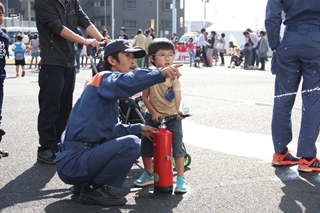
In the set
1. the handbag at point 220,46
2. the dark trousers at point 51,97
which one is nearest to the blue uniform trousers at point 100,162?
the dark trousers at point 51,97

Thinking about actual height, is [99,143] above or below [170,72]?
below

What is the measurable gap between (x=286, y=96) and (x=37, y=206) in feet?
9.10

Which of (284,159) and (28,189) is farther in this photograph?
(284,159)

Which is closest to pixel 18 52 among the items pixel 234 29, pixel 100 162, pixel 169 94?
pixel 169 94

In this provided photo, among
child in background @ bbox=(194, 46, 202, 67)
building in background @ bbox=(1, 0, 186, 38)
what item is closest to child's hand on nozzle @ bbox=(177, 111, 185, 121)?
child in background @ bbox=(194, 46, 202, 67)

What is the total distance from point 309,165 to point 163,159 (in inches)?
64.4

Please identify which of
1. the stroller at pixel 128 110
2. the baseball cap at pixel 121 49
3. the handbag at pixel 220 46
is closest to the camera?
the baseball cap at pixel 121 49

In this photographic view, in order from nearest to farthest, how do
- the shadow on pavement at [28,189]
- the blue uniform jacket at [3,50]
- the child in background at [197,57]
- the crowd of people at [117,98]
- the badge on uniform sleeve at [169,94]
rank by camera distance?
the crowd of people at [117,98], the shadow on pavement at [28,189], the badge on uniform sleeve at [169,94], the blue uniform jacket at [3,50], the child in background at [197,57]

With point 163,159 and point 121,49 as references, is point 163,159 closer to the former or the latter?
point 163,159

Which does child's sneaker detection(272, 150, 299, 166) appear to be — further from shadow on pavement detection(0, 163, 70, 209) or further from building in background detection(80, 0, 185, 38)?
building in background detection(80, 0, 185, 38)

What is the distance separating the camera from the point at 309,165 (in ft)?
17.1

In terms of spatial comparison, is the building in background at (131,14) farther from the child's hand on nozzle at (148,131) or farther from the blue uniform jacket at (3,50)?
the child's hand on nozzle at (148,131)

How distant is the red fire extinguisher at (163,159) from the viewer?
4480 mm

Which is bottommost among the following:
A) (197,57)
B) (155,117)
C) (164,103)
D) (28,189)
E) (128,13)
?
(197,57)
